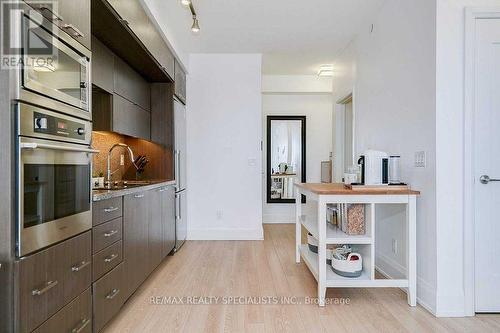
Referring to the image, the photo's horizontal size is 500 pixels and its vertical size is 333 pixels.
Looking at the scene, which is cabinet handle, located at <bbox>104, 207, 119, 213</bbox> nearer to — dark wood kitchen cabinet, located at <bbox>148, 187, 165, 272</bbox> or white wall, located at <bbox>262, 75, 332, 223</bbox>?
dark wood kitchen cabinet, located at <bbox>148, 187, 165, 272</bbox>

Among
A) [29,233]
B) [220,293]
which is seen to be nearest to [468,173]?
[220,293]

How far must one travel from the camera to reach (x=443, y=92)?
224 cm

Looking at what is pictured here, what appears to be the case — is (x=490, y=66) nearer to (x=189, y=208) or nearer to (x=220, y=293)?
(x=220, y=293)

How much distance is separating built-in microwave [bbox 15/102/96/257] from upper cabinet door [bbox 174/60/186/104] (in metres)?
2.38

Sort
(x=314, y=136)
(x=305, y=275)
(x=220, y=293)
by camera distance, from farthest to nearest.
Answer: (x=314, y=136), (x=305, y=275), (x=220, y=293)

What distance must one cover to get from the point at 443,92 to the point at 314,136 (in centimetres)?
384

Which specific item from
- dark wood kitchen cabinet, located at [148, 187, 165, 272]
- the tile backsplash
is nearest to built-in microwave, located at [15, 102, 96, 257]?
dark wood kitchen cabinet, located at [148, 187, 165, 272]

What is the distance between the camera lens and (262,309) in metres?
2.31

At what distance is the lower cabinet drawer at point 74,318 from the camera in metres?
1.37

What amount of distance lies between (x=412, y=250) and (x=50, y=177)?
246cm

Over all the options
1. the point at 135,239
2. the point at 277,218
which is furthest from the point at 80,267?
the point at 277,218

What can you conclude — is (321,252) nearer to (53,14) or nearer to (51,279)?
(51,279)

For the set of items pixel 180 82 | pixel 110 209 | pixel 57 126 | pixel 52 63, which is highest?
pixel 180 82

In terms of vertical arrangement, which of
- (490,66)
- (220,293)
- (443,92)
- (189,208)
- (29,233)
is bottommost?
(220,293)
